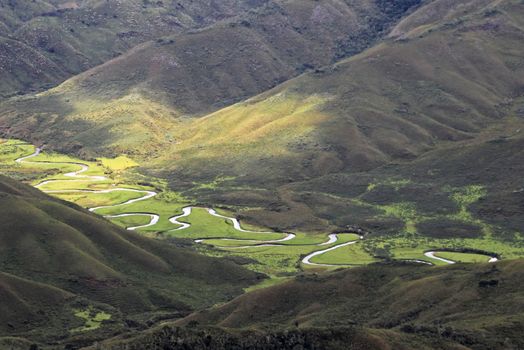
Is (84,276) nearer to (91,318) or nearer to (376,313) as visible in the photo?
(91,318)

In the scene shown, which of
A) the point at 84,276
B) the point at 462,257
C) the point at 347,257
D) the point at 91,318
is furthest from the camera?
the point at 347,257

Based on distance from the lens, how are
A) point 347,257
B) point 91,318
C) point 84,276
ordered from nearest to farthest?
point 91,318 → point 84,276 → point 347,257

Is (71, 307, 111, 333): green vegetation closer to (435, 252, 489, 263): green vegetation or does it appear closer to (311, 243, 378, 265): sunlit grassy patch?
(311, 243, 378, 265): sunlit grassy patch

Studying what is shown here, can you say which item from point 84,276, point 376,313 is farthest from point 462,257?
point 84,276

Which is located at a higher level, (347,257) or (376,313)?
(376,313)

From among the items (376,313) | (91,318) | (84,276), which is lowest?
(84,276)

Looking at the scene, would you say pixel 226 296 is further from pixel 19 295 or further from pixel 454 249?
pixel 454 249

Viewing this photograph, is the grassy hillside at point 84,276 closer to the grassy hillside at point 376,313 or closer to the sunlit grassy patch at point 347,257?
the grassy hillside at point 376,313

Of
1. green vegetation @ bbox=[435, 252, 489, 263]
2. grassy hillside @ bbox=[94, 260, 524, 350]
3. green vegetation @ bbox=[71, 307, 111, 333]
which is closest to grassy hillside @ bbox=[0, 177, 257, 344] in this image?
green vegetation @ bbox=[71, 307, 111, 333]
